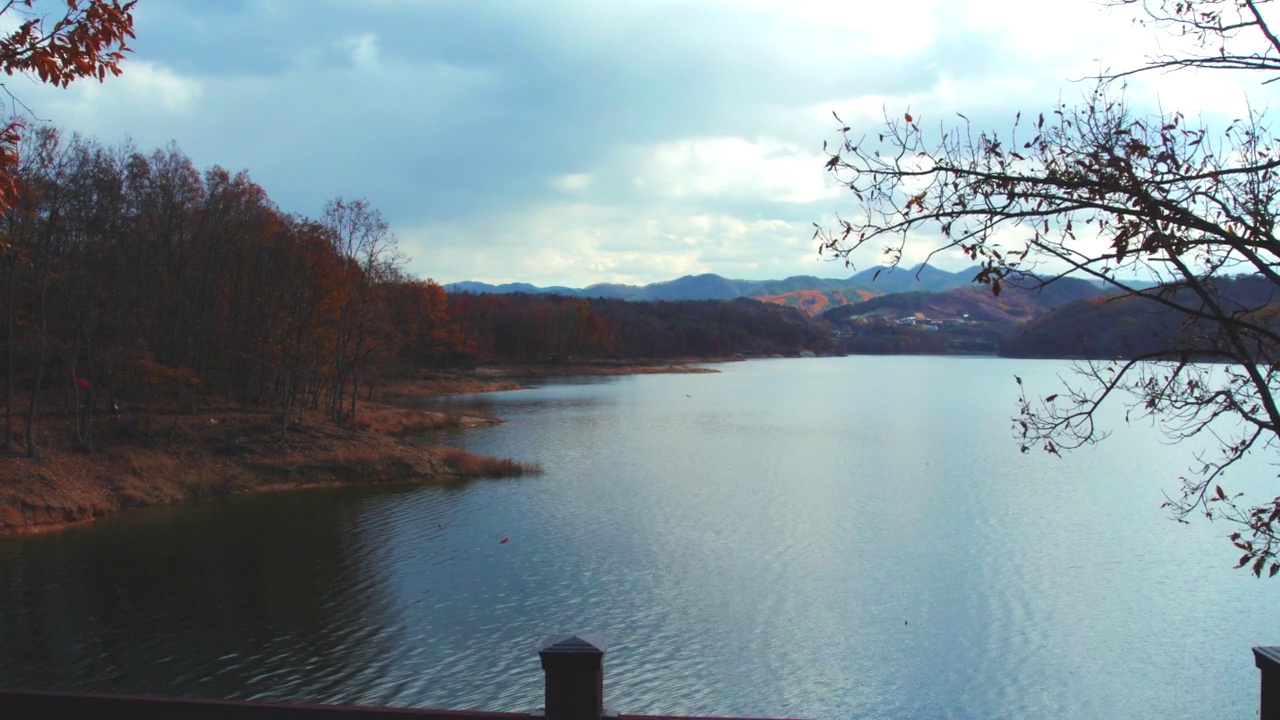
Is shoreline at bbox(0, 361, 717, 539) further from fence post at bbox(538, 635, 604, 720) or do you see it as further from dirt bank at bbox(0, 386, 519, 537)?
fence post at bbox(538, 635, 604, 720)

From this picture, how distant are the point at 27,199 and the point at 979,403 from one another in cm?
6821

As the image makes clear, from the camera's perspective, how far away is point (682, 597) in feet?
63.1

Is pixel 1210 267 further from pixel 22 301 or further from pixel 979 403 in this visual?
pixel 979 403

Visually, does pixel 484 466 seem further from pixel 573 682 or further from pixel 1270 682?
pixel 1270 682

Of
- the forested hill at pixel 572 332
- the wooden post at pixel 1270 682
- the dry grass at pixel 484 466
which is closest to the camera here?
the wooden post at pixel 1270 682

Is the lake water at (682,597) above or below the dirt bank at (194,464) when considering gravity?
below

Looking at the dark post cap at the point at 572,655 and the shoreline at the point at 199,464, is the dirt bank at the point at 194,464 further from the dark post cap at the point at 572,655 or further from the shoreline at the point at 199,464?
the dark post cap at the point at 572,655

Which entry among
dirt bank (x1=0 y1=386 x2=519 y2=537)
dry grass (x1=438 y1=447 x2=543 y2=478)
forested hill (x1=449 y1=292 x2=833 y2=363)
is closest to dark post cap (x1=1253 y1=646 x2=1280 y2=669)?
dirt bank (x1=0 y1=386 x2=519 y2=537)

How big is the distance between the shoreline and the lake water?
4.68 feet

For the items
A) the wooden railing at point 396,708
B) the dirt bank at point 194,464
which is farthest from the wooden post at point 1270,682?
the dirt bank at point 194,464

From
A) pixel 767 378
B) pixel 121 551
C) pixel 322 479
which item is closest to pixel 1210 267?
pixel 121 551

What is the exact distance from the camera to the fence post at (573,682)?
4477mm

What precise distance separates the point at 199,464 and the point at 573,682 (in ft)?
101

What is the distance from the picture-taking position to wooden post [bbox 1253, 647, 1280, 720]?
14.5 feet
